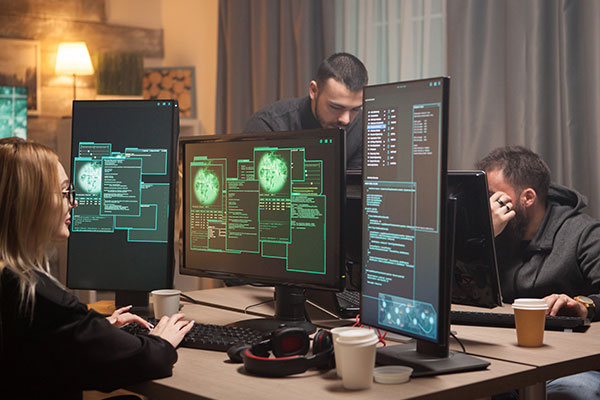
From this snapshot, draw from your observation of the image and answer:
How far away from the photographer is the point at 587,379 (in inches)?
76.0

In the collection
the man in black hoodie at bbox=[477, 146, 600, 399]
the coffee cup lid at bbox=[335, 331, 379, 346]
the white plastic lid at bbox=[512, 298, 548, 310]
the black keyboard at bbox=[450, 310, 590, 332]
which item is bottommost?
the black keyboard at bbox=[450, 310, 590, 332]

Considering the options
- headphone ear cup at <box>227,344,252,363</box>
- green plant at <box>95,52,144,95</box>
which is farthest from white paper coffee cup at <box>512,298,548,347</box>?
green plant at <box>95,52,144,95</box>

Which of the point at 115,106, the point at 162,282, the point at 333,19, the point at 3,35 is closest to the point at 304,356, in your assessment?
the point at 162,282

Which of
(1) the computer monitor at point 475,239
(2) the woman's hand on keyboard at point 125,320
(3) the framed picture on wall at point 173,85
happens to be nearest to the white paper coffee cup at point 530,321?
(1) the computer monitor at point 475,239

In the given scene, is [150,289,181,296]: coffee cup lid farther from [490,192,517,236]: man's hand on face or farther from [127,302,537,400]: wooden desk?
[490,192,517,236]: man's hand on face

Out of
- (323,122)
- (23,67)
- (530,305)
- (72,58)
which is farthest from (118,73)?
(530,305)

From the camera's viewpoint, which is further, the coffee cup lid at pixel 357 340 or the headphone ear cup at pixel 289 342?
the headphone ear cup at pixel 289 342

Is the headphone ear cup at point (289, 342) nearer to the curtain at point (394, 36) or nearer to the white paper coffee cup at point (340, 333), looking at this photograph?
the white paper coffee cup at point (340, 333)

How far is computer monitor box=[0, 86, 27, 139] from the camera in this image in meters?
4.78

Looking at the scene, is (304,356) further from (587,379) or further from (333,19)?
(333,19)

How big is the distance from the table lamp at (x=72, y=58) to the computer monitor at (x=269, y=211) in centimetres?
287

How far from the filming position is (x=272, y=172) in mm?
1885

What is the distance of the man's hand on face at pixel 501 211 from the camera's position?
2340 mm

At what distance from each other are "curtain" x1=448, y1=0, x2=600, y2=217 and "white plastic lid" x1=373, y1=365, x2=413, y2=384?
1.81m
